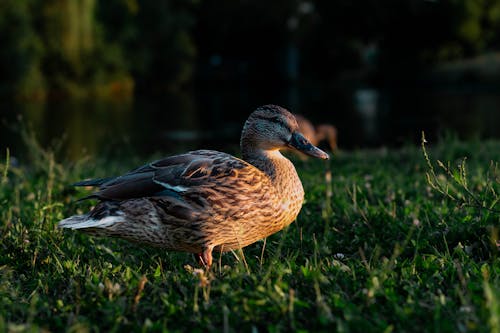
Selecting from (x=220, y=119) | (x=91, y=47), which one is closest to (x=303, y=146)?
(x=220, y=119)

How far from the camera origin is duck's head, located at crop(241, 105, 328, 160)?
442cm

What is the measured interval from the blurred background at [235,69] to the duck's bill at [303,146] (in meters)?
10.0

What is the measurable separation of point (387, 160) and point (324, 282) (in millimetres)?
5783

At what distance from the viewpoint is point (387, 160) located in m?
8.88

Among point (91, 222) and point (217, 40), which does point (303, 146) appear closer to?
point (91, 222)

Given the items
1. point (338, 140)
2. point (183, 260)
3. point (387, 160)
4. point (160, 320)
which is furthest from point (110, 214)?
point (338, 140)

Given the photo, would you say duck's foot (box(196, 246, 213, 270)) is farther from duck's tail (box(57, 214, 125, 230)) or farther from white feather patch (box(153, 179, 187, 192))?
duck's tail (box(57, 214, 125, 230))

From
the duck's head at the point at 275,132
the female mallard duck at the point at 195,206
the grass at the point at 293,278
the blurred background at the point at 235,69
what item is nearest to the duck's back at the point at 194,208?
the female mallard duck at the point at 195,206

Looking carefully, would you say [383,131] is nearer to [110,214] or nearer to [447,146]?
Answer: [447,146]

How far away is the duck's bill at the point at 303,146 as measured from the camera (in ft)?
14.4

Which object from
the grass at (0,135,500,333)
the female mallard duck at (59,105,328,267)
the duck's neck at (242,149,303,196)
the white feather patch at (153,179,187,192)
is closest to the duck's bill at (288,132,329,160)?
the duck's neck at (242,149,303,196)

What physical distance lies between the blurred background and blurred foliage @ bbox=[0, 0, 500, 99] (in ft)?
0.31

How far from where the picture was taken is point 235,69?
60.3 metres

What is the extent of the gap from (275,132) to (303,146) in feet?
0.69
